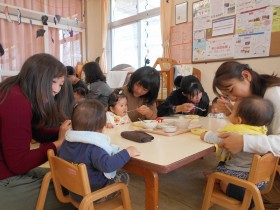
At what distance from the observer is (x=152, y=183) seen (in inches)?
36.5

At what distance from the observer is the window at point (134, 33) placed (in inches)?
178

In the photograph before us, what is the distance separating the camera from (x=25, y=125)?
103 cm

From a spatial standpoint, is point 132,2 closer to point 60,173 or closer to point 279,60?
point 279,60

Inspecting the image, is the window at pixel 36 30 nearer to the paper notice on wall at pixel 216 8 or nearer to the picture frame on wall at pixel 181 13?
the picture frame on wall at pixel 181 13

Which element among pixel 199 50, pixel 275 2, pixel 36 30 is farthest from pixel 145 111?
pixel 36 30

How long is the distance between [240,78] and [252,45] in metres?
2.10

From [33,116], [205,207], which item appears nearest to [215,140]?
[205,207]

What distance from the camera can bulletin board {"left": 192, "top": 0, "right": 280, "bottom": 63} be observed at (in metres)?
2.92

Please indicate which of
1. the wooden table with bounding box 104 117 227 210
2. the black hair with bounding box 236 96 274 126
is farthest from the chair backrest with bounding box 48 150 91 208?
the black hair with bounding box 236 96 274 126

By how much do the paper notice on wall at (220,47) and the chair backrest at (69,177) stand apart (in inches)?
118

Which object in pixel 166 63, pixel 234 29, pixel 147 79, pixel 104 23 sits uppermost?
pixel 104 23

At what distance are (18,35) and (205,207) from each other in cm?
464

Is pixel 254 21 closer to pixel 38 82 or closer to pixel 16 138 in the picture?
pixel 38 82

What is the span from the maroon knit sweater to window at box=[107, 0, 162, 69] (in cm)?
368
